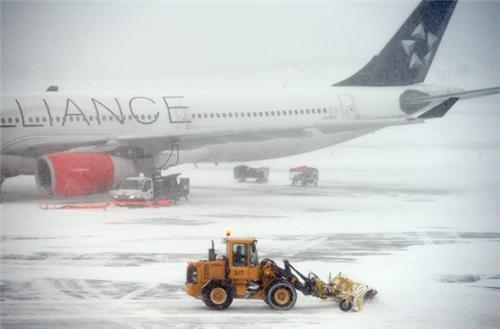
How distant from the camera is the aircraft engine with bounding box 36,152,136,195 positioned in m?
27.5

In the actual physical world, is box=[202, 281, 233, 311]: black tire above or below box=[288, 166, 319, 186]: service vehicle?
below

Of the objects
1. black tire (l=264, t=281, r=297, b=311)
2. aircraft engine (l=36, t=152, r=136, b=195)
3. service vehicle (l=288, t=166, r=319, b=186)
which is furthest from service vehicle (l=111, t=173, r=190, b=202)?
black tire (l=264, t=281, r=297, b=311)

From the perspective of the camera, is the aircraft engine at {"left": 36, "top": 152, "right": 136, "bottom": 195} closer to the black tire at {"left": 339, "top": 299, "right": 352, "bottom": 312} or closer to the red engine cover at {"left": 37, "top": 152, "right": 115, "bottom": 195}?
the red engine cover at {"left": 37, "top": 152, "right": 115, "bottom": 195}

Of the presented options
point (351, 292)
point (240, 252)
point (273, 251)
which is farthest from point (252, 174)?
point (351, 292)

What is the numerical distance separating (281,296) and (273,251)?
523 cm

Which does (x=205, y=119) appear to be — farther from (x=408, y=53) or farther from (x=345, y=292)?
(x=345, y=292)

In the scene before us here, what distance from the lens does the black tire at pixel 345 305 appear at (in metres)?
13.8

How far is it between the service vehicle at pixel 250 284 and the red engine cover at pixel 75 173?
14.2 meters

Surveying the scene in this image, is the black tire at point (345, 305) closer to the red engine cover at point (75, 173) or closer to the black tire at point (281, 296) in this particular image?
the black tire at point (281, 296)

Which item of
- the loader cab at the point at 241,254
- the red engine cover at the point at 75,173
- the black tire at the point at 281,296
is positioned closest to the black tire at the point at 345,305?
the black tire at the point at 281,296

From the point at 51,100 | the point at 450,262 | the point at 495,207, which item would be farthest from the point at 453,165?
the point at 450,262

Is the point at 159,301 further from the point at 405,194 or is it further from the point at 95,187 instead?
the point at 405,194

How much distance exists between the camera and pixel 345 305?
13.8 m

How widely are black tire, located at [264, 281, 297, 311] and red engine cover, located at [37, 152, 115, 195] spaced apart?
49.3 feet
